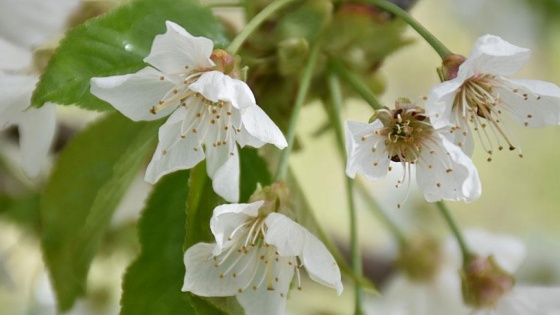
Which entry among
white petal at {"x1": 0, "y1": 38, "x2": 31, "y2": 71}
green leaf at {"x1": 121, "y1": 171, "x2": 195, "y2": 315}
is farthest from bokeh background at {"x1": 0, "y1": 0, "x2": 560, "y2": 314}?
white petal at {"x1": 0, "y1": 38, "x2": 31, "y2": 71}

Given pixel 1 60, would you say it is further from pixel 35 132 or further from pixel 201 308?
pixel 201 308

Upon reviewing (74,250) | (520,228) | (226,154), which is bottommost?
(520,228)

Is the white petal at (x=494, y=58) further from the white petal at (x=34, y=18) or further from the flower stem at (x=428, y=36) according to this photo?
the white petal at (x=34, y=18)

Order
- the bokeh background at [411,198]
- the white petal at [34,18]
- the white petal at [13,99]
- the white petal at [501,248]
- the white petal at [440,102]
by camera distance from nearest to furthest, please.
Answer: the white petal at [440,102] → the white petal at [13,99] → the white petal at [34,18] → the white petal at [501,248] → the bokeh background at [411,198]

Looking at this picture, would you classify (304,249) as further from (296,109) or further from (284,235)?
(296,109)

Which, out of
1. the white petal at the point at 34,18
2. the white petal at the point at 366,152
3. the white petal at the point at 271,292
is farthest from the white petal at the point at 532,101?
the white petal at the point at 34,18

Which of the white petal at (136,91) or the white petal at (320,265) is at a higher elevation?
the white petal at (136,91)

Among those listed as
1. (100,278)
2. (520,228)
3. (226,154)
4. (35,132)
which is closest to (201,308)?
(226,154)
